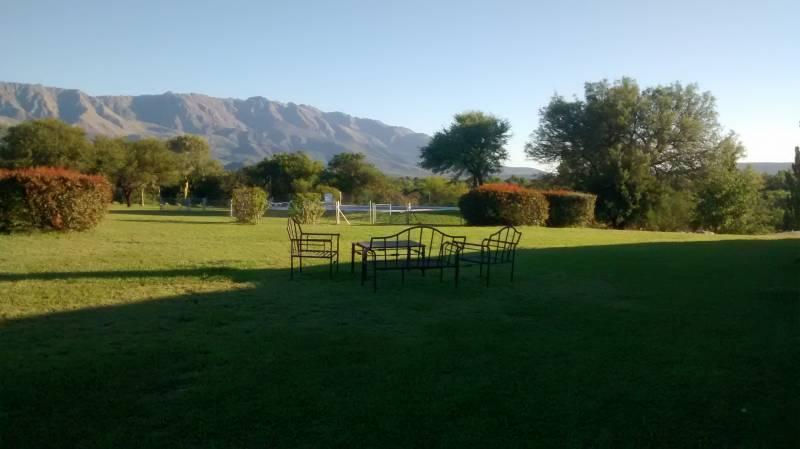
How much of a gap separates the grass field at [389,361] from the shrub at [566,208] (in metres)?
17.7

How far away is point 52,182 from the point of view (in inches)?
624

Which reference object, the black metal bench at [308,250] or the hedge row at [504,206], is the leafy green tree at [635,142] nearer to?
the hedge row at [504,206]

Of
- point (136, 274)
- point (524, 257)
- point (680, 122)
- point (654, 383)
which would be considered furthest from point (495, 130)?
point (654, 383)

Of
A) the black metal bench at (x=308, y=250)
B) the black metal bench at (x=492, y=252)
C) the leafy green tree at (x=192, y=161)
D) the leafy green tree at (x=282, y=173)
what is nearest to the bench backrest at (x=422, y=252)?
the black metal bench at (x=492, y=252)

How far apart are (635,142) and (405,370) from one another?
3601 cm

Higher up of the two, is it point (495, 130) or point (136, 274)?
point (495, 130)

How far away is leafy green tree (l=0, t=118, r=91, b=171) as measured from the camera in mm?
39625

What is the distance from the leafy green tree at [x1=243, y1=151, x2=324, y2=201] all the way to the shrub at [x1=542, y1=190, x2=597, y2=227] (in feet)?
102

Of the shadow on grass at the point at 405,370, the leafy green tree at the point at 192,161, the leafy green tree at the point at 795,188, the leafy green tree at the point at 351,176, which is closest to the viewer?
the shadow on grass at the point at 405,370

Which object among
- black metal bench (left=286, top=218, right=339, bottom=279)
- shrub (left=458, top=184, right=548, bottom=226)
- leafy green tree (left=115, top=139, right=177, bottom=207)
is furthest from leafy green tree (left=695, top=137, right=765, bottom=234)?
leafy green tree (left=115, top=139, right=177, bottom=207)

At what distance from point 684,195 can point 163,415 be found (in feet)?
119

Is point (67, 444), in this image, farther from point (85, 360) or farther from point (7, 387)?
point (85, 360)

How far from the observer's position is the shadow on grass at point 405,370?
3.56 meters

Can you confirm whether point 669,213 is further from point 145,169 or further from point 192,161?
point 192,161
